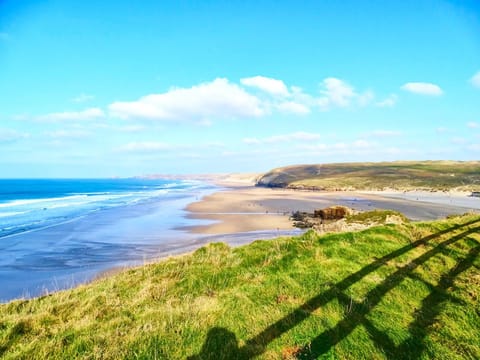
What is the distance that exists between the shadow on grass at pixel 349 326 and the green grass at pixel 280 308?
0.02 m

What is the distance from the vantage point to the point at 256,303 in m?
7.05

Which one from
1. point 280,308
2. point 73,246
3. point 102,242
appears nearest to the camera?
A: point 280,308

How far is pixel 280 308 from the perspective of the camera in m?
6.78

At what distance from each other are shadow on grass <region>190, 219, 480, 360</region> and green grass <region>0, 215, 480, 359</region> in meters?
0.02

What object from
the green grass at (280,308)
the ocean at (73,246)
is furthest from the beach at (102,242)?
the green grass at (280,308)

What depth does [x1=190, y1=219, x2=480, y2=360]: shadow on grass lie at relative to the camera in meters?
5.47

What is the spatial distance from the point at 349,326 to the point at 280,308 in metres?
1.41

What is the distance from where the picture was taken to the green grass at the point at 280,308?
5555 millimetres

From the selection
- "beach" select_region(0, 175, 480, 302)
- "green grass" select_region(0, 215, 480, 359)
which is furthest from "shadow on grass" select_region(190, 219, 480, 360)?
"beach" select_region(0, 175, 480, 302)

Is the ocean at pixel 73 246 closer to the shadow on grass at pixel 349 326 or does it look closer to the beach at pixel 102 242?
the beach at pixel 102 242

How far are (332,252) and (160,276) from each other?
5.04m

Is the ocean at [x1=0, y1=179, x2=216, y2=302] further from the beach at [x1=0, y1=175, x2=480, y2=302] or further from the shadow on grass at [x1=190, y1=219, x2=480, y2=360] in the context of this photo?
the shadow on grass at [x1=190, y1=219, x2=480, y2=360]

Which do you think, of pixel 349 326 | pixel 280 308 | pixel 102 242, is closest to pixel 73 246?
pixel 102 242

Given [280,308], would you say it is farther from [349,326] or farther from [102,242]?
[102,242]
